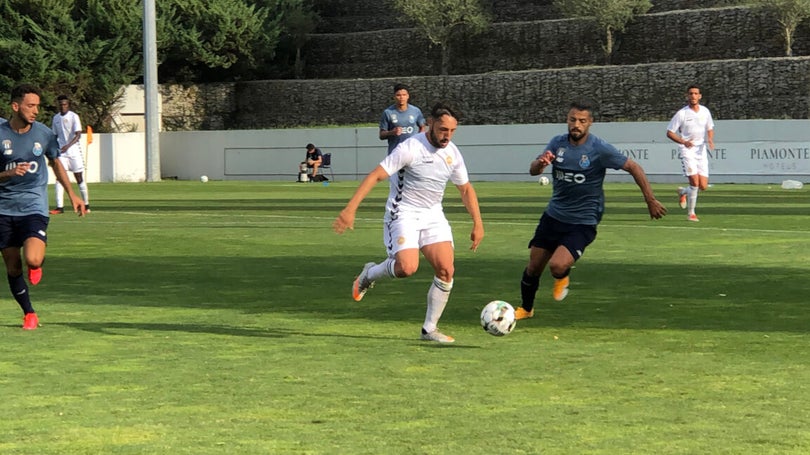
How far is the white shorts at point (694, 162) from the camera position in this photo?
25250 mm

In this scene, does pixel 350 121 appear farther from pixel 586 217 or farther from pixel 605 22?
pixel 586 217

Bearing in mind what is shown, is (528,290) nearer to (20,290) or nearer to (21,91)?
(20,290)

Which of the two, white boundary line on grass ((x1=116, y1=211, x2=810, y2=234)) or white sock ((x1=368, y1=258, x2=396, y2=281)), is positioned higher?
white sock ((x1=368, y1=258, x2=396, y2=281))

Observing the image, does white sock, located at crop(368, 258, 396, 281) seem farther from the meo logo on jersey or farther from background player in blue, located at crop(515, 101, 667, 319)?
the meo logo on jersey

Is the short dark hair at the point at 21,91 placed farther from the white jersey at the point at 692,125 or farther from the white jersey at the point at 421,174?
the white jersey at the point at 692,125

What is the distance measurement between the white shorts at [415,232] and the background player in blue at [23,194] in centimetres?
300

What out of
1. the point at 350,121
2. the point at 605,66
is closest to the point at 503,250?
the point at 605,66

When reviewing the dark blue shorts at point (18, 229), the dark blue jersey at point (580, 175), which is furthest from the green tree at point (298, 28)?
the dark blue shorts at point (18, 229)

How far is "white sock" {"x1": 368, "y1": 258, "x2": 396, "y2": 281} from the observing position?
1145 cm

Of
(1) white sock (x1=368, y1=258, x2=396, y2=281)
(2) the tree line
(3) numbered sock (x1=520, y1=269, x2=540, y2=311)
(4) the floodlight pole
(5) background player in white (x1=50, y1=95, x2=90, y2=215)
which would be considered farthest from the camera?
(2) the tree line

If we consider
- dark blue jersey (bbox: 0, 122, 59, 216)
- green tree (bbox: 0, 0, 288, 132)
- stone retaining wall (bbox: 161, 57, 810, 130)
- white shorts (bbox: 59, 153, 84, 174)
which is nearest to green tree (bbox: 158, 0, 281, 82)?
green tree (bbox: 0, 0, 288, 132)

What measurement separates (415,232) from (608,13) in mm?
54556

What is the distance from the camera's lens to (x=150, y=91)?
172ft

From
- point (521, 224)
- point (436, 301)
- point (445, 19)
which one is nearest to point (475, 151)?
point (445, 19)
